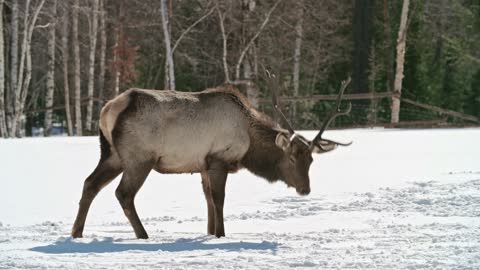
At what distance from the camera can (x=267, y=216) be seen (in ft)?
29.7

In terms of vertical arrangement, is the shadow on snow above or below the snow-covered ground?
below

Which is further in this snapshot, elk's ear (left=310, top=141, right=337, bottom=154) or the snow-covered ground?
elk's ear (left=310, top=141, right=337, bottom=154)

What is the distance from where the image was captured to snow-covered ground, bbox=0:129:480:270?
579 centimetres

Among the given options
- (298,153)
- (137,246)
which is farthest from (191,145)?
(137,246)

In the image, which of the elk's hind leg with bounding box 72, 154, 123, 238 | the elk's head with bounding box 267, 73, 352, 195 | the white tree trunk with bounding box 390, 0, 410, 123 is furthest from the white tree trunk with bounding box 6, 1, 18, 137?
the elk's head with bounding box 267, 73, 352, 195

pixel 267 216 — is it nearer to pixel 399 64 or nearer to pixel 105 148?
pixel 105 148

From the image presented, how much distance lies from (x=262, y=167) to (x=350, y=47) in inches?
1098

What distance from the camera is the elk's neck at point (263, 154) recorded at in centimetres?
834

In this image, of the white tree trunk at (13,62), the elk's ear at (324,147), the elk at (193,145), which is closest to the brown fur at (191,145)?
the elk at (193,145)

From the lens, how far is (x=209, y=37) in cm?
3381

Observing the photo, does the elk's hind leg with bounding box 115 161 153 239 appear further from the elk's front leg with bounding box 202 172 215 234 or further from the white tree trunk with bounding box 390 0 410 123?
→ the white tree trunk with bounding box 390 0 410 123

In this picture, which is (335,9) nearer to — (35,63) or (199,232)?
(35,63)

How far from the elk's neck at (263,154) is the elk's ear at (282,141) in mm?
237

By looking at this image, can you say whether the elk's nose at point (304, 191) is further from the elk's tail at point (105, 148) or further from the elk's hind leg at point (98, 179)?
the elk's tail at point (105, 148)
